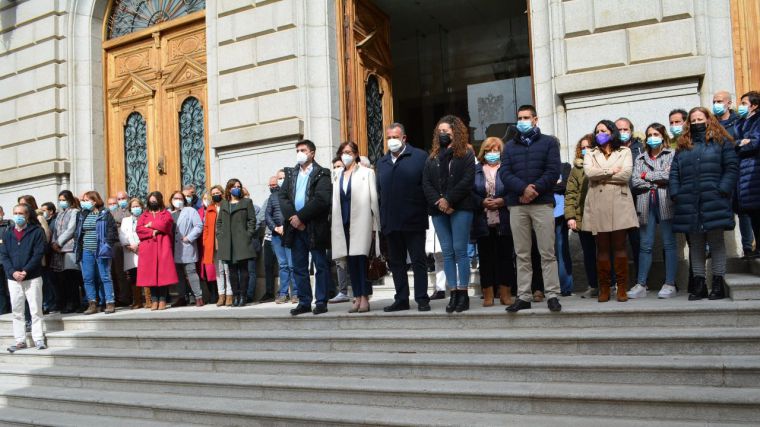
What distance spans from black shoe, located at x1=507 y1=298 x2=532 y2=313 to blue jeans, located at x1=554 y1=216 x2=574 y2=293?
1.29 metres

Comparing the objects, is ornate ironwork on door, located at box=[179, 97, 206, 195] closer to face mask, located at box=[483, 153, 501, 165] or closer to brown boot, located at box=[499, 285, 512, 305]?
face mask, located at box=[483, 153, 501, 165]

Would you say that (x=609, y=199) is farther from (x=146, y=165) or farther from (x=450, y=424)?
(x=146, y=165)

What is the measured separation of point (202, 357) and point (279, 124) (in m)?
4.79

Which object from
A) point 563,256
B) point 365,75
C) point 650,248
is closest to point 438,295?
point 563,256

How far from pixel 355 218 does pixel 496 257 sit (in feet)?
5.01

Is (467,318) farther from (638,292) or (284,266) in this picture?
(284,266)

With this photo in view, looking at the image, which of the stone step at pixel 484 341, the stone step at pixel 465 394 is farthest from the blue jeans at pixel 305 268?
the stone step at pixel 465 394

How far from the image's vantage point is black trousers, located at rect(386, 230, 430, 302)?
673 cm

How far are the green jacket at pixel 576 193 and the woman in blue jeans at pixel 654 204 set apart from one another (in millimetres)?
509

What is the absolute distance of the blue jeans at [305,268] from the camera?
7320 millimetres

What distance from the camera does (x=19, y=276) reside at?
8266 millimetres

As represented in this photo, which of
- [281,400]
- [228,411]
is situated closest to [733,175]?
[281,400]

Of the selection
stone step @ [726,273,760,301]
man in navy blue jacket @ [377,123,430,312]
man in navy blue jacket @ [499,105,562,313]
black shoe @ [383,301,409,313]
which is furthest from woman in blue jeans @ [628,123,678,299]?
black shoe @ [383,301,409,313]

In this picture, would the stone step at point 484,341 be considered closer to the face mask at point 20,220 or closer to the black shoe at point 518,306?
the black shoe at point 518,306
